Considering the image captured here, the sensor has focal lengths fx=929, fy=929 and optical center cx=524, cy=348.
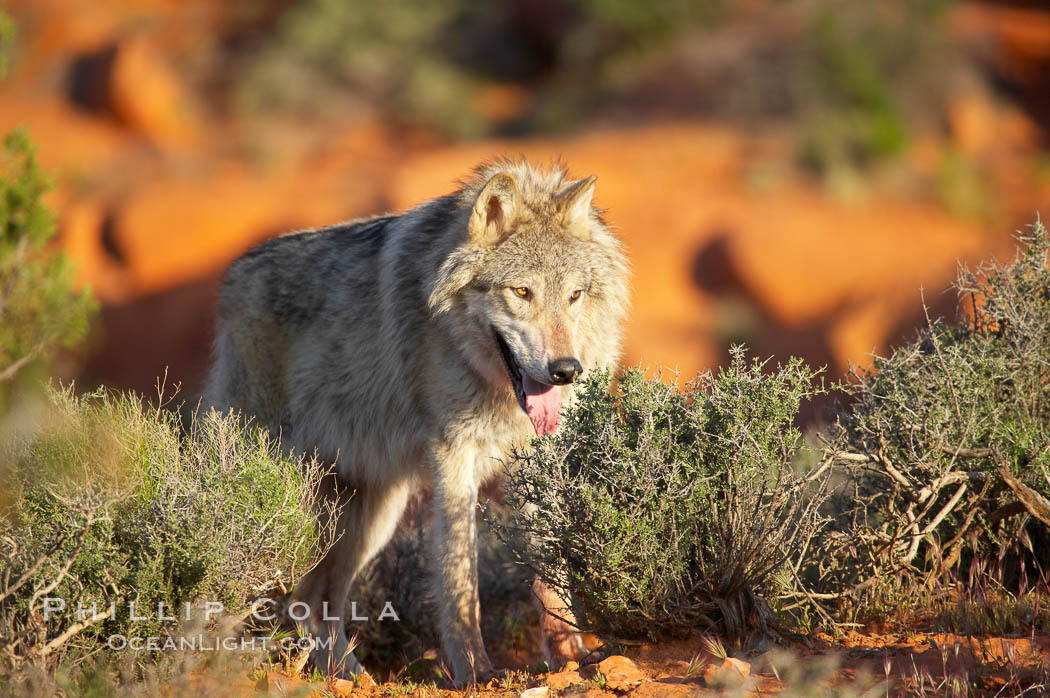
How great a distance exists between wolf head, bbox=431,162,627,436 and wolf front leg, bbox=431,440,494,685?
0.55 m

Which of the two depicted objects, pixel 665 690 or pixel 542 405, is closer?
Answer: pixel 665 690

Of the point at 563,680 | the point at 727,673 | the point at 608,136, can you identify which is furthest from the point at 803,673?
the point at 608,136

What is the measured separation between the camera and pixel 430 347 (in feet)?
16.9

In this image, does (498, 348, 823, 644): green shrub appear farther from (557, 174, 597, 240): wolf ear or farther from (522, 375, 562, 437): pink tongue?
(557, 174, 597, 240): wolf ear

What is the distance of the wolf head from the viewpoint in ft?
15.4

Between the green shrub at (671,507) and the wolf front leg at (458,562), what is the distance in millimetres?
700

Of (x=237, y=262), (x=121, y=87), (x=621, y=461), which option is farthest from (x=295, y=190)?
(x=621, y=461)

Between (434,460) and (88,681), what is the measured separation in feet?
6.68

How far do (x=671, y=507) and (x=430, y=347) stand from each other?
1732 mm

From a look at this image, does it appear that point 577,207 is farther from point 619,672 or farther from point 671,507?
point 619,672

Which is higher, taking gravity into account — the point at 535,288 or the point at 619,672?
the point at 535,288

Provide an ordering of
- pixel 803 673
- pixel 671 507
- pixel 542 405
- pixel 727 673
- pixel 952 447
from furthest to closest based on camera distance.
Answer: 1. pixel 542 405
2. pixel 952 447
3. pixel 671 507
4. pixel 803 673
5. pixel 727 673

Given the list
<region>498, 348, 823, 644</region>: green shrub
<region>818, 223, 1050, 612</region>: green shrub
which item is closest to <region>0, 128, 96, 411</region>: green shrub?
<region>498, 348, 823, 644</region>: green shrub

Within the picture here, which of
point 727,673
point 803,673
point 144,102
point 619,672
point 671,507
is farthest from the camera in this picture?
point 144,102
